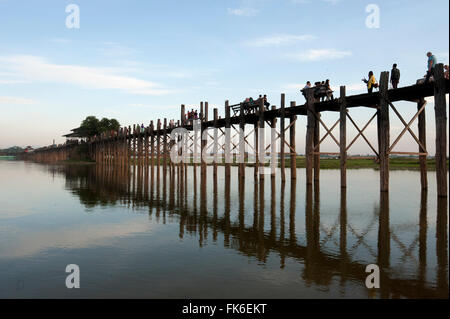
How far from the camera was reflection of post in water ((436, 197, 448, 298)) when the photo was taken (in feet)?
17.2

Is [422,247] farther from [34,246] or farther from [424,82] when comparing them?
[424,82]

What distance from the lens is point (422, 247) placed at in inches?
287

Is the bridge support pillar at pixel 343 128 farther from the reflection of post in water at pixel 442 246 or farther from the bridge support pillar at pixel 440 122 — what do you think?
the reflection of post in water at pixel 442 246

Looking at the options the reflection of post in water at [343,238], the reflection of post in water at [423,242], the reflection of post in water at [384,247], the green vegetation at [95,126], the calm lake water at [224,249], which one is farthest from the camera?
the green vegetation at [95,126]

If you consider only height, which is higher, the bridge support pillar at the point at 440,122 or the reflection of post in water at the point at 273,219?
the bridge support pillar at the point at 440,122

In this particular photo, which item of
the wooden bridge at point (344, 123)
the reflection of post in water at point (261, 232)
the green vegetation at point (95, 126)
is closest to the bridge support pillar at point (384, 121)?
the wooden bridge at point (344, 123)

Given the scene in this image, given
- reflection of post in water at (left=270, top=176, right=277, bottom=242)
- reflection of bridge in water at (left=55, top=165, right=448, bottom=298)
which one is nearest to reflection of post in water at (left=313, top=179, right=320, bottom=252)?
reflection of bridge in water at (left=55, top=165, right=448, bottom=298)

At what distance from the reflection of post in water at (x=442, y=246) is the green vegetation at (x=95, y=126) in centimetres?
7141

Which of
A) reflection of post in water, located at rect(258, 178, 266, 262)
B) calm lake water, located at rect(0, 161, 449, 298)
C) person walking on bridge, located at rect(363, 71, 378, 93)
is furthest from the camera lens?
person walking on bridge, located at rect(363, 71, 378, 93)

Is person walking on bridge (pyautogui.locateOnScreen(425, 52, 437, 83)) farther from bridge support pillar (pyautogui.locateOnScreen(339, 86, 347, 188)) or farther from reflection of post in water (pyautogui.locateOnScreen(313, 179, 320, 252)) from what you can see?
reflection of post in water (pyautogui.locateOnScreen(313, 179, 320, 252))

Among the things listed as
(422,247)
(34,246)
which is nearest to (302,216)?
(422,247)

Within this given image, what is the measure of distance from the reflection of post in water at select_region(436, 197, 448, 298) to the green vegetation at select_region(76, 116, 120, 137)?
234 ft

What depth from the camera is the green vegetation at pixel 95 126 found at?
250 feet
